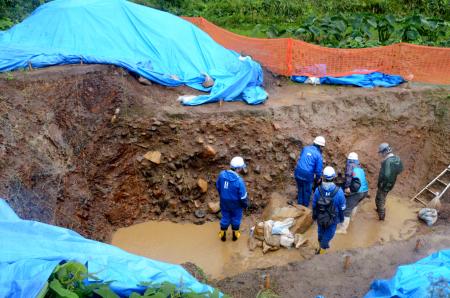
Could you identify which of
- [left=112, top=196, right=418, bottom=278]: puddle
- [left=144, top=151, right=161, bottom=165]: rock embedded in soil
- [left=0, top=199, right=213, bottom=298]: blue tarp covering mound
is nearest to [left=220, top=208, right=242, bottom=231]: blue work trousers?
[left=112, top=196, right=418, bottom=278]: puddle

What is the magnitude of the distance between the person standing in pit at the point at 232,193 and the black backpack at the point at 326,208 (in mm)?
1358

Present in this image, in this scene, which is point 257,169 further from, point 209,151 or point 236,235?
point 236,235

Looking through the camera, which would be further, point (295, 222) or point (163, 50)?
point (163, 50)

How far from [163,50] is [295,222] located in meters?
5.72

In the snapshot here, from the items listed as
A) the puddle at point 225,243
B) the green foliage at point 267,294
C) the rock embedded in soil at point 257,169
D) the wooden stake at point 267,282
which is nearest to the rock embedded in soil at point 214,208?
the puddle at point 225,243

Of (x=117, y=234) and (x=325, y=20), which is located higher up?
(x=325, y=20)

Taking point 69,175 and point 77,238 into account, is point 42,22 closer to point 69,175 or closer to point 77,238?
point 69,175

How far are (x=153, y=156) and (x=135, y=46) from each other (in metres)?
3.42

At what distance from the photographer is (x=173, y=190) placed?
9.00 meters

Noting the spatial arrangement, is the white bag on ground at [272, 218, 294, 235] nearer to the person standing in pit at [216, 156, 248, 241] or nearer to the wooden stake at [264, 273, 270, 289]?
the person standing in pit at [216, 156, 248, 241]

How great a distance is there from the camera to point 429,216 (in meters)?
8.42

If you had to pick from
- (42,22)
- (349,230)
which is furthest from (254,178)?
(42,22)

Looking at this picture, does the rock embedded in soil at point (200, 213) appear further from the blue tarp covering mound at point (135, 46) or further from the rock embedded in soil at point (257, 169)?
the blue tarp covering mound at point (135, 46)

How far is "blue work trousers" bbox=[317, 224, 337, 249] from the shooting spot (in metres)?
7.05
